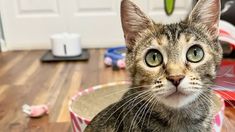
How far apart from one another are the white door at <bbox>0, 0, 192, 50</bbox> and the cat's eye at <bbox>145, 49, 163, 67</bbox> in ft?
6.48

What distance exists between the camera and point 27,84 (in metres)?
2.06

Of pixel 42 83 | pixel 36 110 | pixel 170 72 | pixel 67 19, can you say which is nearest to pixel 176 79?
pixel 170 72

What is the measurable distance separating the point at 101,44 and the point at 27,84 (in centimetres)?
93

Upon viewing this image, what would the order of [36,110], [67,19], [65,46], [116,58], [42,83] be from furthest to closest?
[67,19] < [65,46] < [116,58] < [42,83] < [36,110]

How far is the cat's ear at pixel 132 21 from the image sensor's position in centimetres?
87

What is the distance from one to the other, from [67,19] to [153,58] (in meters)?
2.08

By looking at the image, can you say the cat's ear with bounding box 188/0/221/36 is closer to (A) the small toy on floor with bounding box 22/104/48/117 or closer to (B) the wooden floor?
(B) the wooden floor

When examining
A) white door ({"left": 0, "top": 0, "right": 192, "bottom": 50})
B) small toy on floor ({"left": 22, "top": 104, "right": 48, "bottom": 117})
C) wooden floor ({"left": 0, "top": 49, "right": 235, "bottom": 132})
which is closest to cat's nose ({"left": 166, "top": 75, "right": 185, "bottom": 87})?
wooden floor ({"left": 0, "top": 49, "right": 235, "bottom": 132})

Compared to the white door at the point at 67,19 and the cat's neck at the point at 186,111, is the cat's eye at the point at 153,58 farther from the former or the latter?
the white door at the point at 67,19

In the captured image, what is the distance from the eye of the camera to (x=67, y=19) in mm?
2807

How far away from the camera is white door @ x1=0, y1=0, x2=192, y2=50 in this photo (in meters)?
2.78

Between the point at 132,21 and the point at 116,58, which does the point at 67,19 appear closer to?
the point at 116,58

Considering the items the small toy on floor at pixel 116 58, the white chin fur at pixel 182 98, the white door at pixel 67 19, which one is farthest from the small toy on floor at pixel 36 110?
the white door at pixel 67 19

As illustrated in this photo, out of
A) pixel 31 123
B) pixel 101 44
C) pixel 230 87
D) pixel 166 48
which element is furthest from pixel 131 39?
pixel 101 44
